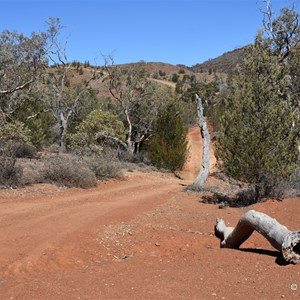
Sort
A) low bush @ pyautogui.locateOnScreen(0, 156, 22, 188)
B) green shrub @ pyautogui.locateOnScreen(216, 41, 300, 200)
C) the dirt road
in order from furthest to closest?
low bush @ pyautogui.locateOnScreen(0, 156, 22, 188)
green shrub @ pyautogui.locateOnScreen(216, 41, 300, 200)
the dirt road

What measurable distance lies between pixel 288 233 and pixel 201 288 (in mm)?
1738

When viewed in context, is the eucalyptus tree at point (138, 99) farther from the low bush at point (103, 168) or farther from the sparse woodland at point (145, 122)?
the low bush at point (103, 168)

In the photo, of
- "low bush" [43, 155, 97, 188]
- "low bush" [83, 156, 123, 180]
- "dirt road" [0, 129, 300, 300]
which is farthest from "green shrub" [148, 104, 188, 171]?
"dirt road" [0, 129, 300, 300]

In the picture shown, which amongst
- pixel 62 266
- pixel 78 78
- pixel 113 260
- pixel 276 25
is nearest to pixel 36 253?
pixel 62 266

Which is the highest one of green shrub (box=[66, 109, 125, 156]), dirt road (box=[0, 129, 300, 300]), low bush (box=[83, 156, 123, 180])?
green shrub (box=[66, 109, 125, 156])

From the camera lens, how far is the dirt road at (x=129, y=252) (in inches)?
236

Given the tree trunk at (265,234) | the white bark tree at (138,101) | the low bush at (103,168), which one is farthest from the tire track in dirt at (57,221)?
→ the white bark tree at (138,101)

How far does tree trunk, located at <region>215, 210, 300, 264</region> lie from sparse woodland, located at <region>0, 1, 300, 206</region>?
391cm

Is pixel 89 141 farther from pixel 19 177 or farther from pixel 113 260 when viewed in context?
pixel 113 260

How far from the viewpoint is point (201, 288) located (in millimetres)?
5945

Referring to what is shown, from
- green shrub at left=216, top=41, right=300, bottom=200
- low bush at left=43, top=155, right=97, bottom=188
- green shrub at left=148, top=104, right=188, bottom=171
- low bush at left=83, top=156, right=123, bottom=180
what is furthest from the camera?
green shrub at left=148, top=104, right=188, bottom=171

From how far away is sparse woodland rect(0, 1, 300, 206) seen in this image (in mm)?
12438

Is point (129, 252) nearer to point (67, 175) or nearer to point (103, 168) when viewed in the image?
point (67, 175)

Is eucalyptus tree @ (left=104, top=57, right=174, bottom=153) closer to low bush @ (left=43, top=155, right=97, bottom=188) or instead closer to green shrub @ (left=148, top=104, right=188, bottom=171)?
green shrub @ (left=148, top=104, right=188, bottom=171)
